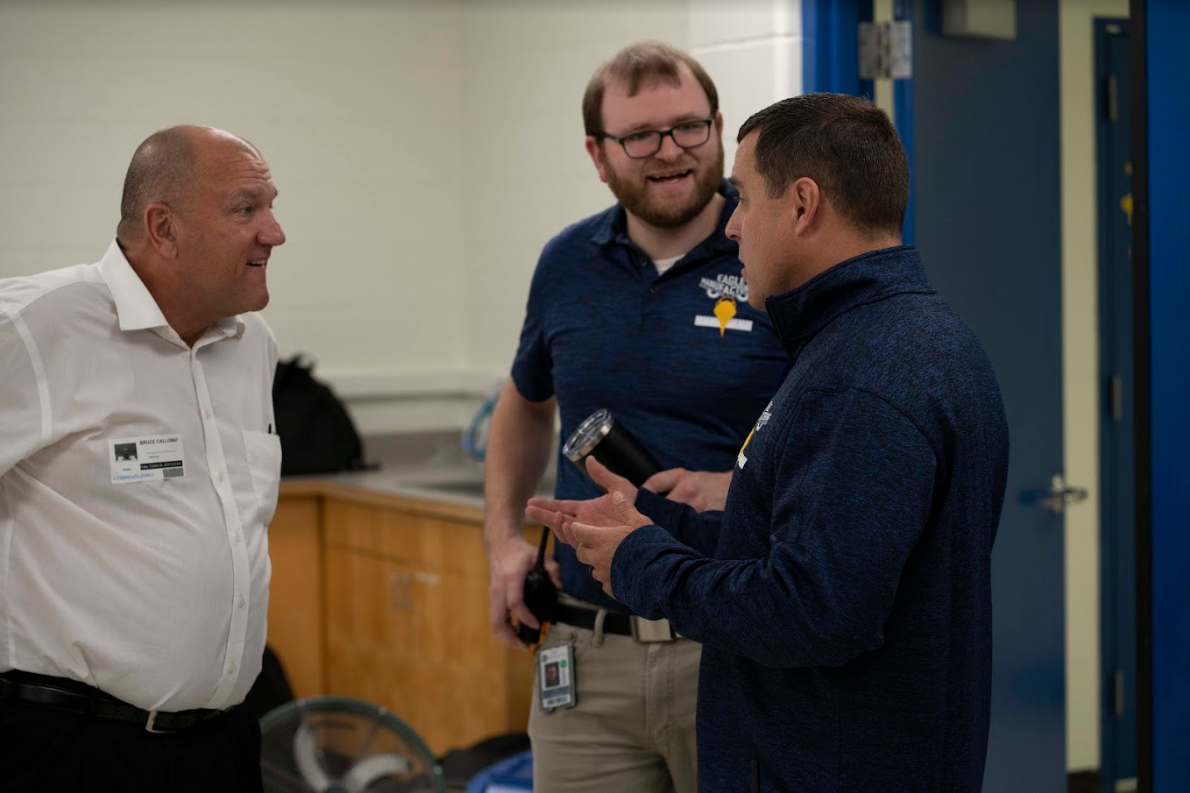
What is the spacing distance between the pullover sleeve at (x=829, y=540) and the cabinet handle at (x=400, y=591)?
2749 mm

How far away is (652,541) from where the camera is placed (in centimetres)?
164

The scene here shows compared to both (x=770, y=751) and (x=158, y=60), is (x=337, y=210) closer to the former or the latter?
(x=158, y=60)

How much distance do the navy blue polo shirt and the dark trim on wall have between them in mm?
788

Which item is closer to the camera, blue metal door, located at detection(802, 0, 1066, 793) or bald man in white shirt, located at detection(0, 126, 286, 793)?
bald man in white shirt, located at detection(0, 126, 286, 793)

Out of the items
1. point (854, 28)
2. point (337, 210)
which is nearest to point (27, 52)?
point (337, 210)

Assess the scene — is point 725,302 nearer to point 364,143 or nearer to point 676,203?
point 676,203

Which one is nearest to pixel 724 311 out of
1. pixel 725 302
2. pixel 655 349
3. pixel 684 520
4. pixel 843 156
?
pixel 725 302

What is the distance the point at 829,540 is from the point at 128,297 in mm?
1143

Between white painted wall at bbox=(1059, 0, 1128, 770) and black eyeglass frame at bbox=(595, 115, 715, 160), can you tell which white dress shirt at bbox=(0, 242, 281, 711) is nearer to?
black eyeglass frame at bbox=(595, 115, 715, 160)

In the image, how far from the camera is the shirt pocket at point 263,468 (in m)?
2.17

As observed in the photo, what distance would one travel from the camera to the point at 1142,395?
2.53 m

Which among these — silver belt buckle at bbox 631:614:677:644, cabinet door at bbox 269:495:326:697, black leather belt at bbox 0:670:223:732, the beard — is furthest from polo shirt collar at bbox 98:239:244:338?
cabinet door at bbox 269:495:326:697

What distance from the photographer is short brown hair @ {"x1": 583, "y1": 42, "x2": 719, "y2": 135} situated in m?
2.26

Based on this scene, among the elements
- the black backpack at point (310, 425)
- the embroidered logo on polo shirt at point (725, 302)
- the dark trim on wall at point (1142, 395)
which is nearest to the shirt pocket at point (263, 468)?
the embroidered logo on polo shirt at point (725, 302)
